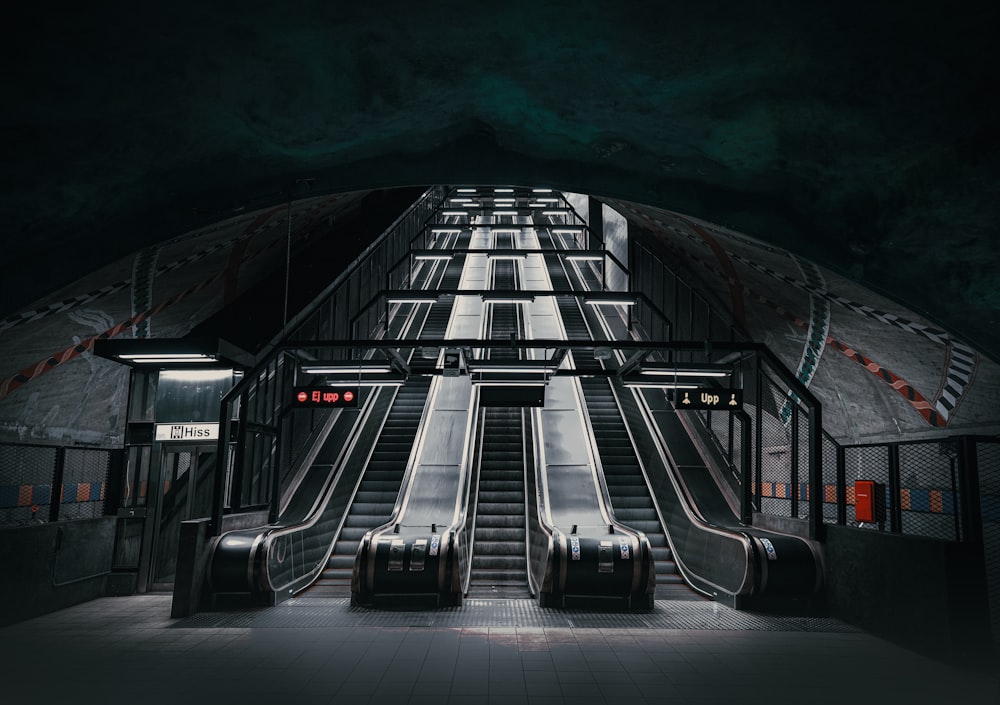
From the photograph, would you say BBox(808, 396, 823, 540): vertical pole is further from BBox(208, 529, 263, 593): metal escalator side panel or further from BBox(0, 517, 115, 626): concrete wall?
BBox(0, 517, 115, 626): concrete wall

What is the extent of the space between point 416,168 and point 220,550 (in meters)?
5.54

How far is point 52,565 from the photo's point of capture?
27.2 ft

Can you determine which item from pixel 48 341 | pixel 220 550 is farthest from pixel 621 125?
pixel 48 341

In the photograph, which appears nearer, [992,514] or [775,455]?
[992,514]

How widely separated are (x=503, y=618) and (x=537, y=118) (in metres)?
5.56

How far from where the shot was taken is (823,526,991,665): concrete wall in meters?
6.28

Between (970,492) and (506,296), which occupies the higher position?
(506,296)

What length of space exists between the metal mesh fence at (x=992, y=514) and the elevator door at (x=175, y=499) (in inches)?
417

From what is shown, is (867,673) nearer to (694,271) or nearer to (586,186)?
(586,186)

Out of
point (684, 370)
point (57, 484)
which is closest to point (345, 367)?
point (57, 484)

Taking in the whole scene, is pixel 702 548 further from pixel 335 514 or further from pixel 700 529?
pixel 335 514

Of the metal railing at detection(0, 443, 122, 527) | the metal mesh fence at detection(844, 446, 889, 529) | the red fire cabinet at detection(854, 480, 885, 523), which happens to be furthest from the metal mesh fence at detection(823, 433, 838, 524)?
the metal railing at detection(0, 443, 122, 527)

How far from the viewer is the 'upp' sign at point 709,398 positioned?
32.8 feet

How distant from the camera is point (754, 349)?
10.2 metres
